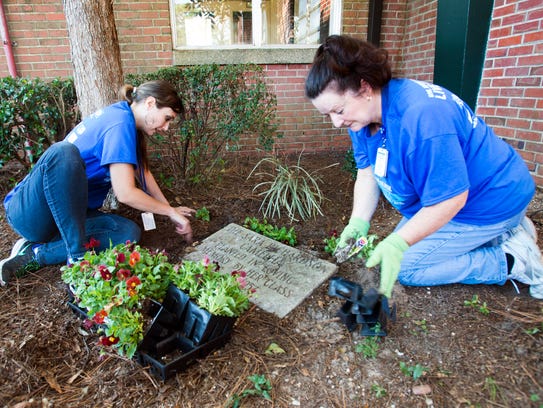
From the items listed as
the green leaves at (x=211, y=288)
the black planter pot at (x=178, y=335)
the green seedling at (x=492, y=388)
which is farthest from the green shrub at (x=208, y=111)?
the green seedling at (x=492, y=388)

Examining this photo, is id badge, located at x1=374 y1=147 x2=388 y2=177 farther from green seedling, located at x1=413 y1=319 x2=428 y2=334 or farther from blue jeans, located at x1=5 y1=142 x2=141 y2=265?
blue jeans, located at x1=5 y1=142 x2=141 y2=265

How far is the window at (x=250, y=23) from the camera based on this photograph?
14.8ft

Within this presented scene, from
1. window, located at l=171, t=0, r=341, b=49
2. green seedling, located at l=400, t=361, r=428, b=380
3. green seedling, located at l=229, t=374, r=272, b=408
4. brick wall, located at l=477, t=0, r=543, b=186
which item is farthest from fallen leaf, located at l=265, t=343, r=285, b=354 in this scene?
window, located at l=171, t=0, r=341, b=49

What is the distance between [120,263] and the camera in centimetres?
162

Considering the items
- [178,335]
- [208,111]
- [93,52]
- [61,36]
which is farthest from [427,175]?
[61,36]

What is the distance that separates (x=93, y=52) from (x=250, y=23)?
2.61 m

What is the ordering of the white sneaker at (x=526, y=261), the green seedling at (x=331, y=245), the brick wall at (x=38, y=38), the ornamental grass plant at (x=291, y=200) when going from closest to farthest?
the white sneaker at (x=526, y=261) → the green seedling at (x=331, y=245) → the ornamental grass plant at (x=291, y=200) → the brick wall at (x=38, y=38)

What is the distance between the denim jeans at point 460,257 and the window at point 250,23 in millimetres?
3569

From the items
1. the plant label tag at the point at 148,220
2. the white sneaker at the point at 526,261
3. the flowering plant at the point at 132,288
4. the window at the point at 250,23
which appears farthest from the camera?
the window at the point at 250,23

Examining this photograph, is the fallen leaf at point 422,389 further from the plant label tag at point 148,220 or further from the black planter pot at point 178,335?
the plant label tag at point 148,220

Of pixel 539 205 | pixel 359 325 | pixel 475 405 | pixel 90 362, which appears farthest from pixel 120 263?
pixel 539 205

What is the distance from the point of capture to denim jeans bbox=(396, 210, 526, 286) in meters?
1.95

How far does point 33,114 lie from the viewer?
304 centimetres

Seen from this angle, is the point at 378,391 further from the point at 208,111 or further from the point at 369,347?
the point at 208,111
